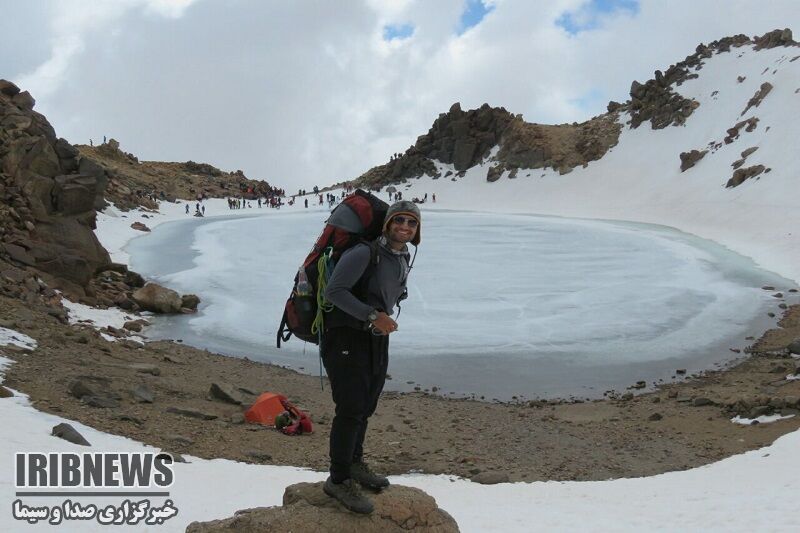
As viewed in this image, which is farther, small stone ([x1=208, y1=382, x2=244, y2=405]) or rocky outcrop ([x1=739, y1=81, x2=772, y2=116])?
rocky outcrop ([x1=739, y1=81, x2=772, y2=116])

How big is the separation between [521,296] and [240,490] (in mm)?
12922

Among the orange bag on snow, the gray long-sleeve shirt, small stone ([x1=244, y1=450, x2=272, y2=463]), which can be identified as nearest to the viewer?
the gray long-sleeve shirt

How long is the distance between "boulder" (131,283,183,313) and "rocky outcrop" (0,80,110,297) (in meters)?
1.28

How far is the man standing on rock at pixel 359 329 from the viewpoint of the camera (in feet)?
11.6

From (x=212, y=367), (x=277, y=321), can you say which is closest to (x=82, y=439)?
(x=212, y=367)

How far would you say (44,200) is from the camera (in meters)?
15.3

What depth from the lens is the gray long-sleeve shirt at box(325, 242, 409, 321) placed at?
350 cm

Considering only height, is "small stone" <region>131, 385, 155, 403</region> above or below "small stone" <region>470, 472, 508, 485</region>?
above

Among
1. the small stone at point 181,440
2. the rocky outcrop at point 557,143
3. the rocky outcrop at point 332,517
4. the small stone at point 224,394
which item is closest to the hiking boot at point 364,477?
the rocky outcrop at point 332,517

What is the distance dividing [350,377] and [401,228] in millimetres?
913

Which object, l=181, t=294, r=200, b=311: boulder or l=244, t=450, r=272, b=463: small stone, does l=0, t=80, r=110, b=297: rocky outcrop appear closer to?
l=181, t=294, r=200, b=311: boulder

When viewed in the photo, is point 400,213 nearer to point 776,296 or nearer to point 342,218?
point 342,218

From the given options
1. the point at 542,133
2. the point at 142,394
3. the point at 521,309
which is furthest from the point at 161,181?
the point at 142,394

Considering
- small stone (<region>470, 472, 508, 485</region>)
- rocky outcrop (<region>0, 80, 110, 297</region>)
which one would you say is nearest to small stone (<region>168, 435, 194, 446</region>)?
small stone (<region>470, 472, 508, 485</region>)
